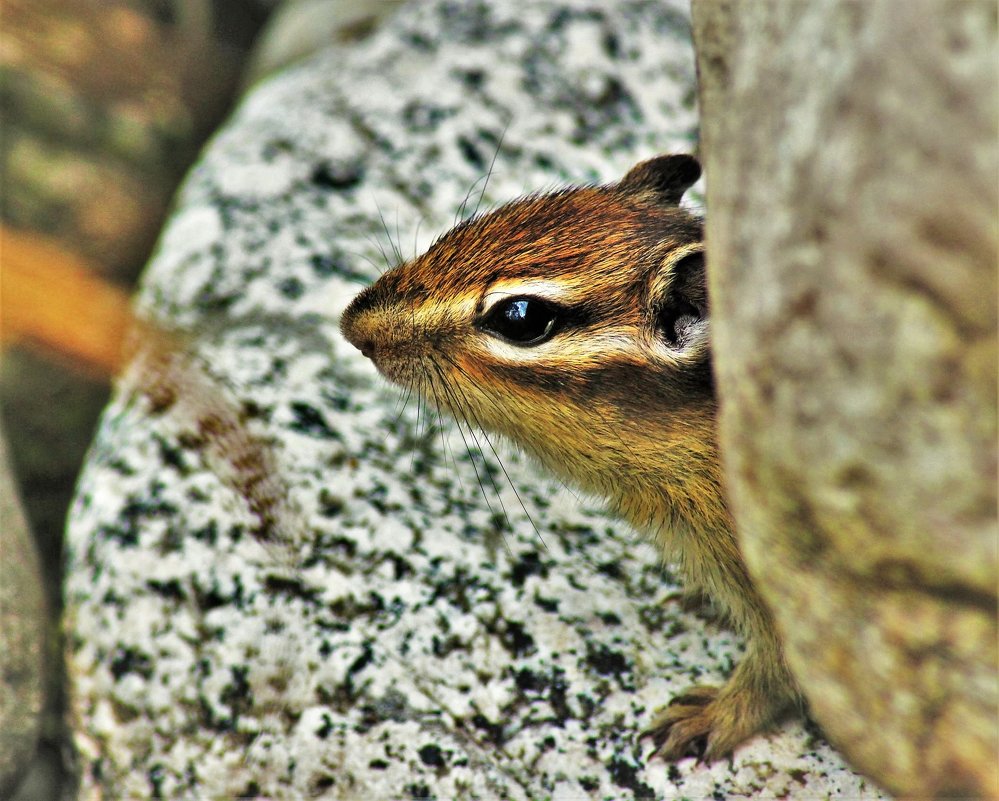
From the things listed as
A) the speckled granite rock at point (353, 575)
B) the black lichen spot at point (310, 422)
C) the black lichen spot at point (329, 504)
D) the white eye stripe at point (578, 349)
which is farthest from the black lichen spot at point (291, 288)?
the white eye stripe at point (578, 349)

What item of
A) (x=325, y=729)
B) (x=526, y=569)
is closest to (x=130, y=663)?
(x=325, y=729)

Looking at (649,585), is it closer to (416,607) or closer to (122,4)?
(416,607)

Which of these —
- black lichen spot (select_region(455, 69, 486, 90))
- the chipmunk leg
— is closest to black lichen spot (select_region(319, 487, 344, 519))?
the chipmunk leg

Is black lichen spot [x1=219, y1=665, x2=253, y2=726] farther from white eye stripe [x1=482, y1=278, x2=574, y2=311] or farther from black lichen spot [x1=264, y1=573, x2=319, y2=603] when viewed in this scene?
white eye stripe [x1=482, y1=278, x2=574, y2=311]

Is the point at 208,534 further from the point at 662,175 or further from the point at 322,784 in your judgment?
the point at 662,175

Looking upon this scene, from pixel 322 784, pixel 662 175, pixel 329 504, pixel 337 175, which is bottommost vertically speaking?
pixel 322 784
